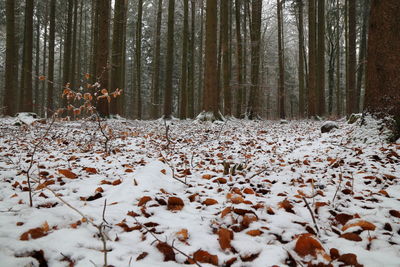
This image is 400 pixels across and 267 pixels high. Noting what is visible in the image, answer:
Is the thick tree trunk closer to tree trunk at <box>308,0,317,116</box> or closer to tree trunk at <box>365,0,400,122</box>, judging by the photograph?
tree trunk at <box>308,0,317,116</box>

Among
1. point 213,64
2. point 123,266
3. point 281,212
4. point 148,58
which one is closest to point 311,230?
point 281,212

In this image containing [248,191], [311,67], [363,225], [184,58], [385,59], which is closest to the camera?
[363,225]

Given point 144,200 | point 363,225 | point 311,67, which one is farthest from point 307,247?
point 311,67

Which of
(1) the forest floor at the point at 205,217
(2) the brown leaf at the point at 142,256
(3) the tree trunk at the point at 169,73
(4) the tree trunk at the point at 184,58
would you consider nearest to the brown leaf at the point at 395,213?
(1) the forest floor at the point at 205,217

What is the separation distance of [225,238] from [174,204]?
668 mm

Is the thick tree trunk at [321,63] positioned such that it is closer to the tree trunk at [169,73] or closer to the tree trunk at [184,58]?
the tree trunk at [184,58]

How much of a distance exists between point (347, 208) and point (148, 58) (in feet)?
100

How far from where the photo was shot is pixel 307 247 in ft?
4.30

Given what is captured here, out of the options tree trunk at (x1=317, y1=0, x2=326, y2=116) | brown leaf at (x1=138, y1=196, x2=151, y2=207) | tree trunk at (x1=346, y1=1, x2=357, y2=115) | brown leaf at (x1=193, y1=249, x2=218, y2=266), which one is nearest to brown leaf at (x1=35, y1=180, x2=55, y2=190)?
brown leaf at (x1=138, y1=196, x2=151, y2=207)

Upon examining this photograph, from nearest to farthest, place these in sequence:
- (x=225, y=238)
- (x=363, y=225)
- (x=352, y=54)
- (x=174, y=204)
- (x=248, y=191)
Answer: (x=225, y=238)
(x=363, y=225)
(x=174, y=204)
(x=248, y=191)
(x=352, y=54)

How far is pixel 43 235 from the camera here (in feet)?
4.56

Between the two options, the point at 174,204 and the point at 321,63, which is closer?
the point at 174,204

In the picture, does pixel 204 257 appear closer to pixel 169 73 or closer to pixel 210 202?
pixel 210 202

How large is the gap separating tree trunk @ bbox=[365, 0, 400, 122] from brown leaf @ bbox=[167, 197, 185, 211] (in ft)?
13.7
